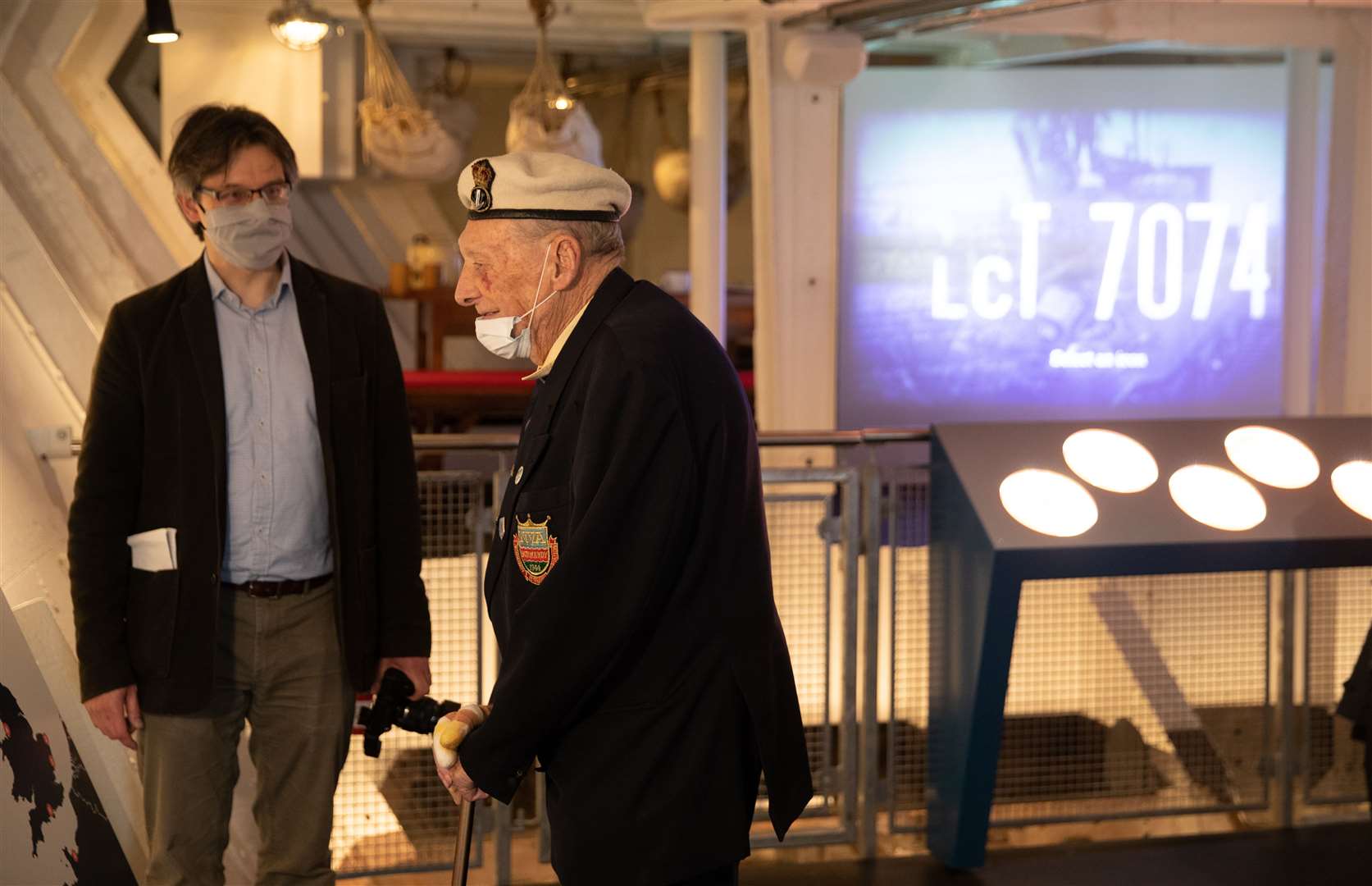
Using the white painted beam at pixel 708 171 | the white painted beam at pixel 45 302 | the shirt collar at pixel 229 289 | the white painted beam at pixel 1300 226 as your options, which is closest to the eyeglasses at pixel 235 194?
the shirt collar at pixel 229 289

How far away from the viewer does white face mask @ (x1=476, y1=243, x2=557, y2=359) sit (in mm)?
1927

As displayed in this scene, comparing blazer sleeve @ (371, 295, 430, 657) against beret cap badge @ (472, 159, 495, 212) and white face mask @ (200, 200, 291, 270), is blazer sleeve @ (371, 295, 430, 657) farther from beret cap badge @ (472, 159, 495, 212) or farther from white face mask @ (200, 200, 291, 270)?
beret cap badge @ (472, 159, 495, 212)

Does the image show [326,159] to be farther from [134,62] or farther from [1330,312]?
[1330,312]

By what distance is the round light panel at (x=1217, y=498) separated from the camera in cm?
344

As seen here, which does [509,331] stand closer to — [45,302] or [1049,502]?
[1049,502]

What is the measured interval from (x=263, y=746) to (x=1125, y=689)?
99.3 inches

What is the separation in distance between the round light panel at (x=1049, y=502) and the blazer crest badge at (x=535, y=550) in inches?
71.1

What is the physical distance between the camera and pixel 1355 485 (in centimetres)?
360

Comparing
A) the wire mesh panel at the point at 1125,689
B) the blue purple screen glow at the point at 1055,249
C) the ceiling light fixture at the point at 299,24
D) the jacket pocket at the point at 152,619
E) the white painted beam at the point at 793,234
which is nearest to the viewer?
the jacket pocket at the point at 152,619

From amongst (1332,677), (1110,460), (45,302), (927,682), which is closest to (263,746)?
(45,302)

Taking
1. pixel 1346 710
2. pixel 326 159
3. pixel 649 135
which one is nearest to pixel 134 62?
pixel 326 159

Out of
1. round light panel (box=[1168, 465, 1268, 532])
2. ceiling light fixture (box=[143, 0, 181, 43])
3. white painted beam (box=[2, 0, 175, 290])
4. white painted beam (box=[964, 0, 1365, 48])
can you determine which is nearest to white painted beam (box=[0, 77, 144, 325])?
ceiling light fixture (box=[143, 0, 181, 43])

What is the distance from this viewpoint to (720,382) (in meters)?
1.87

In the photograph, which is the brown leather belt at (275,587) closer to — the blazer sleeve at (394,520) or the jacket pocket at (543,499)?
the blazer sleeve at (394,520)
